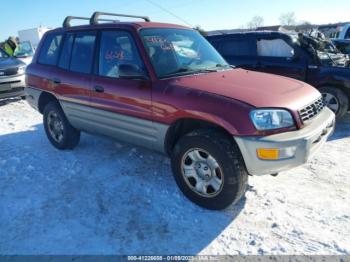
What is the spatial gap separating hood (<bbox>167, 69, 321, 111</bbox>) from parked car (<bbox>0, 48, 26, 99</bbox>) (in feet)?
22.1

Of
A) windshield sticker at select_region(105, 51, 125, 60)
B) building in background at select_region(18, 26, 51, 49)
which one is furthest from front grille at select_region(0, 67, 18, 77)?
building in background at select_region(18, 26, 51, 49)

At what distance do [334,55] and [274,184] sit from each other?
419 centimetres

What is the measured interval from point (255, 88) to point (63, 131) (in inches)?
123

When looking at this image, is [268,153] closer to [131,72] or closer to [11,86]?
[131,72]

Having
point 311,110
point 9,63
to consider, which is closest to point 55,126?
point 311,110

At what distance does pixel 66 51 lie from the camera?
15.5ft

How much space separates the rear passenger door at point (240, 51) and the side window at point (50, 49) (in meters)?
3.67

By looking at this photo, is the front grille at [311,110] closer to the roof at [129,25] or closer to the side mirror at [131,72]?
the side mirror at [131,72]

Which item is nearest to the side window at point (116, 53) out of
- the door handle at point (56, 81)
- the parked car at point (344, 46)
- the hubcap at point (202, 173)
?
the door handle at point (56, 81)

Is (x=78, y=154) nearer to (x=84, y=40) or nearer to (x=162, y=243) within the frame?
(x=84, y=40)

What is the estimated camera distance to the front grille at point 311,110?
3091 millimetres

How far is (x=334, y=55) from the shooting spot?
6.64 meters

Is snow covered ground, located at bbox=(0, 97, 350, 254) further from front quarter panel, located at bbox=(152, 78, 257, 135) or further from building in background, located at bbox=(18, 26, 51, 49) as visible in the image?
building in background, located at bbox=(18, 26, 51, 49)

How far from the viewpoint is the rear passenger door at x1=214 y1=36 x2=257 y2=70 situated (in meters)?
6.79
